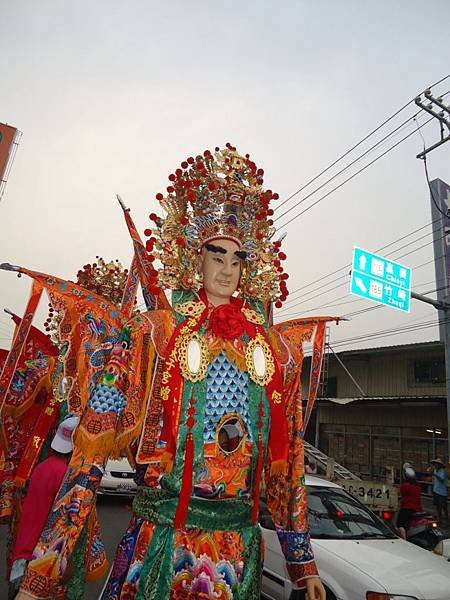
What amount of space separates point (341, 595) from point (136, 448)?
252 cm

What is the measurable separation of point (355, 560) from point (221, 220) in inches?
122

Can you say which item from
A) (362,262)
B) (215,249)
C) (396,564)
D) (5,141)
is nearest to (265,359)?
(215,249)

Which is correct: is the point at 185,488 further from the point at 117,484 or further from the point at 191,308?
the point at 117,484

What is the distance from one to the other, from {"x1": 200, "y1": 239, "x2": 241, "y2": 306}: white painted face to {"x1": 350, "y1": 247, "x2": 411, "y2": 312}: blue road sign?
7709 mm

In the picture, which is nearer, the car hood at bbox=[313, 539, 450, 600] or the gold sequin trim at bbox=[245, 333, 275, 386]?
the gold sequin trim at bbox=[245, 333, 275, 386]

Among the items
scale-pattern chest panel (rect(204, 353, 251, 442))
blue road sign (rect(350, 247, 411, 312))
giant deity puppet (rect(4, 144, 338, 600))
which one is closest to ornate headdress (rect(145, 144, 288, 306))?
giant deity puppet (rect(4, 144, 338, 600))

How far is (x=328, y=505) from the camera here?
511cm

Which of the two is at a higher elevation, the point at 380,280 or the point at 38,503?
the point at 380,280

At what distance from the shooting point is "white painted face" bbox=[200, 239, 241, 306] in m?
2.71

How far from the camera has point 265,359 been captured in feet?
8.39

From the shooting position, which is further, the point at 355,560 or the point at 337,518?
the point at 337,518

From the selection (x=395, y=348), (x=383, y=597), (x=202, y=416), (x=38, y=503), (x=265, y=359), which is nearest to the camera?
(x=202, y=416)

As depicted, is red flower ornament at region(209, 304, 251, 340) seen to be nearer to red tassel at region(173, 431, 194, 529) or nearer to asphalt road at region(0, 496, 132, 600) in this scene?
red tassel at region(173, 431, 194, 529)

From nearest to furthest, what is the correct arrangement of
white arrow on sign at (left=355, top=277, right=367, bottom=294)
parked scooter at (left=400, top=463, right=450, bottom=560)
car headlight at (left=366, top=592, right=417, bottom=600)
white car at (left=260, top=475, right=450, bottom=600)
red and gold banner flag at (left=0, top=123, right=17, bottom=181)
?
car headlight at (left=366, top=592, right=417, bottom=600) → white car at (left=260, top=475, right=450, bottom=600) → parked scooter at (left=400, top=463, right=450, bottom=560) → white arrow on sign at (left=355, top=277, right=367, bottom=294) → red and gold banner flag at (left=0, top=123, right=17, bottom=181)
